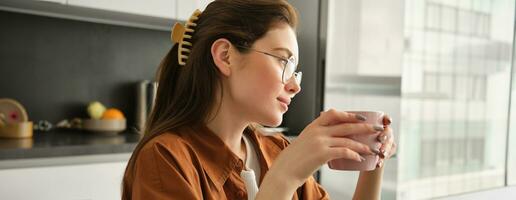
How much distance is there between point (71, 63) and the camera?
2.37 metres

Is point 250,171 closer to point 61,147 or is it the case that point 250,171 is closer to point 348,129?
point 348,129

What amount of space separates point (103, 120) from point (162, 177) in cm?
155

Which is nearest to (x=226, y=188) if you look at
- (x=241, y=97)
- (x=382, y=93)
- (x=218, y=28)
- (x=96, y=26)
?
(x=241, y=97)

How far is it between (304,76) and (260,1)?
5.57ft

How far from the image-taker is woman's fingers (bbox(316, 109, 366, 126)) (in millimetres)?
750

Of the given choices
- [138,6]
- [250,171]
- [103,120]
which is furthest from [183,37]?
[103,120]

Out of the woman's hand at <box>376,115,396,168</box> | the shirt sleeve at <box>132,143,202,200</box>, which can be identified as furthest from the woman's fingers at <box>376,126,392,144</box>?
the shirt sleeve at <box>132,143,202,200</box>

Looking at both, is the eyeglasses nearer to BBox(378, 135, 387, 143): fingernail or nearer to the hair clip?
the hair clip

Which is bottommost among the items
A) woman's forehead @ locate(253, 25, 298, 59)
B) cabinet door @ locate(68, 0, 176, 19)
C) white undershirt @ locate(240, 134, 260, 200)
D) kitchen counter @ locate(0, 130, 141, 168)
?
kitchen counter @ locate(0, 130, 141, 168)

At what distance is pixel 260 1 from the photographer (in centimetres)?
100

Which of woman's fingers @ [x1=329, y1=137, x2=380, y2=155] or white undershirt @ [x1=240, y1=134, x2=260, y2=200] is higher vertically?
woman's fingers @ [x1=329, y1=137, x2=380, y2=155]

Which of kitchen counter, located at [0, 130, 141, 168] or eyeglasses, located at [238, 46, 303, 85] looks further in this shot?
kitchen counter, located at [0, 130, 141, 168]

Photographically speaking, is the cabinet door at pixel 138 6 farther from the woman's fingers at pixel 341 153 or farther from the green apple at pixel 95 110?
the woman's fingers at pixel 341 153

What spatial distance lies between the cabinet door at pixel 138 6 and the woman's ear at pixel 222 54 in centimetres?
127
